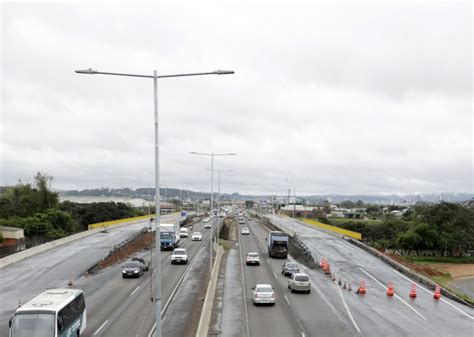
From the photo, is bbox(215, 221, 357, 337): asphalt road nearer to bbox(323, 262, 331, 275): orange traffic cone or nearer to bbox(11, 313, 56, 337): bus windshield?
bbox(323, 262, 331, 275): orange traffic cone

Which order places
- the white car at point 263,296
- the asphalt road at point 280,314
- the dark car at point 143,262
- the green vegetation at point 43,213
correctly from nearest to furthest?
the asphalt road at point 280,314 < the white car at point 263,296 < the dark car at point 143,262 < the green vegetation at point 43,213

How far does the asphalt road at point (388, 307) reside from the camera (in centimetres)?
2459

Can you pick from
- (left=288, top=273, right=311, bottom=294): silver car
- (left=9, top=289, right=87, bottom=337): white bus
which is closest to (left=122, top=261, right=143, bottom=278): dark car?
(left=288, top=273, right=311, bottom=294): silver car

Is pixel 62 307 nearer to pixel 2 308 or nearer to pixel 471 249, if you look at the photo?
pixel 2 308

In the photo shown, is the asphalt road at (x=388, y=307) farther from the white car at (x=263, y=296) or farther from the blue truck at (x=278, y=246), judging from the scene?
the blue truck at (x=278, y=246)

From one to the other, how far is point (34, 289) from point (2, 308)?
5.94 m

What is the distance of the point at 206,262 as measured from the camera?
167 feet

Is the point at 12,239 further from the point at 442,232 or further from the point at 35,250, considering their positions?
the point at 442,232

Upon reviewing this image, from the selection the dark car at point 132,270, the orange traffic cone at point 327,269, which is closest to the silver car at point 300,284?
the orange traffic cone at point 327,269

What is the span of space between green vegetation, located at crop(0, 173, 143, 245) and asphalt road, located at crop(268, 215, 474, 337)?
162 ft

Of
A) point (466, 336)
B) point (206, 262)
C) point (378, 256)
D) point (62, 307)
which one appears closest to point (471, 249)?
point (378, 256)

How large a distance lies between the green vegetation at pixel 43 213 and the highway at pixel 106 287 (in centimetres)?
2532

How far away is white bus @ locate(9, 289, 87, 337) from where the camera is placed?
55.2ft

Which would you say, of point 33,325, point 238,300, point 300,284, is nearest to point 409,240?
point 300,284
